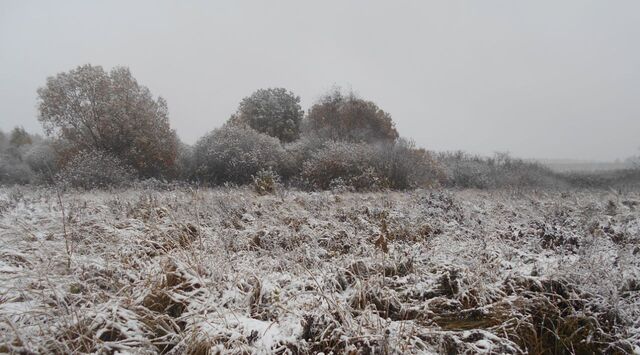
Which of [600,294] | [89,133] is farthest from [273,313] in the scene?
[89,133]

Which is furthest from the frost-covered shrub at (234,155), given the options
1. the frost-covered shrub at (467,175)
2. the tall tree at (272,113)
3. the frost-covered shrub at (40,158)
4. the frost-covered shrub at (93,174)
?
the frost-covered shrub at (467,175)

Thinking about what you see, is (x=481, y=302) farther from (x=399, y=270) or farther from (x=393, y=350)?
(x=393, y=350)

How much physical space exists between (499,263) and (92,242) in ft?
14.7

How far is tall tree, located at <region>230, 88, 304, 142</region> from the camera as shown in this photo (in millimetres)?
23391

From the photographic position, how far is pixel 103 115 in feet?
50.5

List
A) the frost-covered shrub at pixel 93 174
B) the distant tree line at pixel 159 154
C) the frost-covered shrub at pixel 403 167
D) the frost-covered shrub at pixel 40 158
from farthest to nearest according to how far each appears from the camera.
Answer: the frost-covered shrub at pixel 40 158 < the frost-covered shrub at pixel 403 167 < the distant tree line at pixel 159 154 < the frost-covered shrub at pixel 93 174

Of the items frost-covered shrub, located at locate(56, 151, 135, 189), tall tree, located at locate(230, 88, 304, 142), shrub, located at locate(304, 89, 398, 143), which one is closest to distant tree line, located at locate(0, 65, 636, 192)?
frost-covered shrub, located at locate(56, 151, 135, 189)

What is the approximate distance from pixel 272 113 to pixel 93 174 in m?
13.0

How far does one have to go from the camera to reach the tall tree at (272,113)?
23.4 meters

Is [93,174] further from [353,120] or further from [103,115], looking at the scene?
[353,120]

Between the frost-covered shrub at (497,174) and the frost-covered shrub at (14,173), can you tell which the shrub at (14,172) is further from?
the frost-covered shrub at (497,174)

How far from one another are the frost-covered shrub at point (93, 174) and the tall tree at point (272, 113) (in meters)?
10.3

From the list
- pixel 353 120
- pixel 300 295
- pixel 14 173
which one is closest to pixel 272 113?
pixel 353 120

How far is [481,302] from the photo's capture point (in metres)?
3.06
